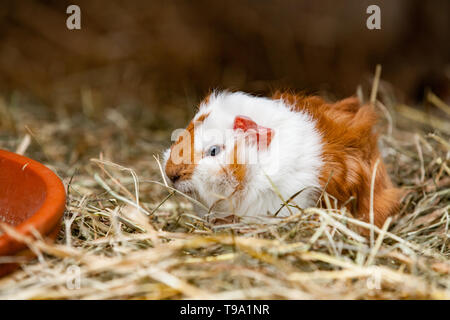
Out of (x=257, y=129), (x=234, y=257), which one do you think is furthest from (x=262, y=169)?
(x=234, y=257)

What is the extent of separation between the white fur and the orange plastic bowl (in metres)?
0.46

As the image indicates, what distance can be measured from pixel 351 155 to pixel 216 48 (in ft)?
7.75

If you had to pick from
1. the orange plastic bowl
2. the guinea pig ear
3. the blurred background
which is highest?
the blurred background

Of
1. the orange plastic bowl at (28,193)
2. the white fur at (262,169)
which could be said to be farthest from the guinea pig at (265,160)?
the orange plastic bowl at (28,193)

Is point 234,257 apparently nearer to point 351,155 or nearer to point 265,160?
point 265,160

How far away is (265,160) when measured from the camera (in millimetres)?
1905

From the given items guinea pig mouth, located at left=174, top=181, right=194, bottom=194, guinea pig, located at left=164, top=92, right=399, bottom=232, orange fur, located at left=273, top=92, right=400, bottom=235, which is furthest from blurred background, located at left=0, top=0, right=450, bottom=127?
guinea pig mouth, located at left=174, top=181, right=194, bottom=194

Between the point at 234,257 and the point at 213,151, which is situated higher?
the point at 213,151

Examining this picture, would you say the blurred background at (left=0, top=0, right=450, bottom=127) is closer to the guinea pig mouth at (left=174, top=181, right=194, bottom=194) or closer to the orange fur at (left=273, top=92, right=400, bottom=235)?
the orange fur at (left=273, top=92, right=400, bottom=235)

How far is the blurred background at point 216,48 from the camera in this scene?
3947 mm

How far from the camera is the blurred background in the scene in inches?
155

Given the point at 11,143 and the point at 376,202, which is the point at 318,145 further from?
the point at 11,143

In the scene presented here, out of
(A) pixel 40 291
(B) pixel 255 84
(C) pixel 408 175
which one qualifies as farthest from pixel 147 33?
(A) pixel 40 291

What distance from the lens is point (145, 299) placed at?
148cm
